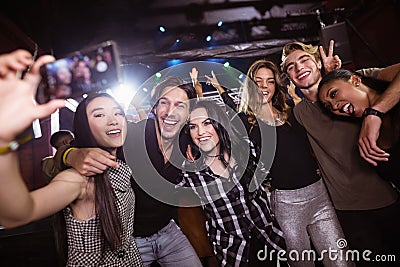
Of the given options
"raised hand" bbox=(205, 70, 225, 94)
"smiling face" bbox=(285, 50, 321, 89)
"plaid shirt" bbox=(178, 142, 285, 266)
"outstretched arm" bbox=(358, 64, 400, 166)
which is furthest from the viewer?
"raised hand" bbox=(205, 70, 225, 94)

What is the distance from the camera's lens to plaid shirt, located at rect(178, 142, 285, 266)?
6.42ft

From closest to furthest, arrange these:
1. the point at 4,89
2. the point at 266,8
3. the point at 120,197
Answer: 1. the point at 4,89
2. the point at 120,197
3. the point at 266,8

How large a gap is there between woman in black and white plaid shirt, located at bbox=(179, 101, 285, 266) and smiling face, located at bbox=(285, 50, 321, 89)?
572 mm

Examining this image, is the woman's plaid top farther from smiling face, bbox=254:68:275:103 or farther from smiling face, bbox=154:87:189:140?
smiling face, bbox=254:68:275:103

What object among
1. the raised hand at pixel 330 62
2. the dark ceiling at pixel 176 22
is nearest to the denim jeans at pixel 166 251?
the raised hand at pixel 330 62

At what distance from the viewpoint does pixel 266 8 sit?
193 inches

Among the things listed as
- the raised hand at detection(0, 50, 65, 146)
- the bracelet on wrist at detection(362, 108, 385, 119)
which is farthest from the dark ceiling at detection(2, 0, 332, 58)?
the raised hand at detection(0, 50, 65, 146)

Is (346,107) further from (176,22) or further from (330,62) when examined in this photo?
(176,22)

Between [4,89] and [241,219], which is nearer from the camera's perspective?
[4,89]

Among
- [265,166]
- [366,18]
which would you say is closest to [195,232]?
[265,166]

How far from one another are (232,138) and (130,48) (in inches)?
136

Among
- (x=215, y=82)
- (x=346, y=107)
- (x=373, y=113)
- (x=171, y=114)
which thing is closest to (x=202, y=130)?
(x=171, y=114)

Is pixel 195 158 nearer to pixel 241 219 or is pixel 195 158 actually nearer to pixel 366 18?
pixel 241 219

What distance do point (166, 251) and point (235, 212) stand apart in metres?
0.48
